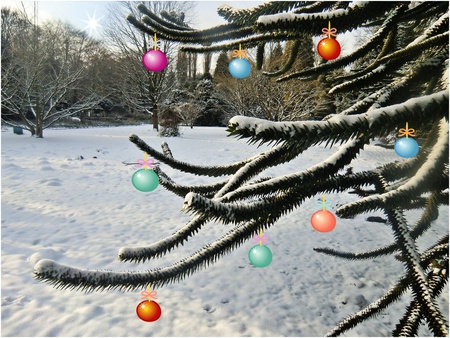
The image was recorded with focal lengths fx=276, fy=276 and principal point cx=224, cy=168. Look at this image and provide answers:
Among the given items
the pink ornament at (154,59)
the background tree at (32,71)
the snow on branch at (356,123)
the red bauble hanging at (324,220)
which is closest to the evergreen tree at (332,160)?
the snow on branch at (356,123)

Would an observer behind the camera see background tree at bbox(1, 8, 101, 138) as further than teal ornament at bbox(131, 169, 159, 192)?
Yes

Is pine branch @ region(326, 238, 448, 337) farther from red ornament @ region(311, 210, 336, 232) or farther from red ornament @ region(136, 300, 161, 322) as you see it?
red ornament @ region(136, 300, 161, 322)

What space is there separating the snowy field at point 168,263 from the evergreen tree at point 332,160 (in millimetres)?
889

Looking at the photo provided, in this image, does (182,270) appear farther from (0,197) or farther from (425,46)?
(0,197)

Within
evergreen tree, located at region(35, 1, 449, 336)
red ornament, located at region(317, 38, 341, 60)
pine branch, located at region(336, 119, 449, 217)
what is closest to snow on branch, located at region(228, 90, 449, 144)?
evergreen tree, located at region(35, 1, 449, 336)

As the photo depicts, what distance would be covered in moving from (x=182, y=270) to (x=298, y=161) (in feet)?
29.6

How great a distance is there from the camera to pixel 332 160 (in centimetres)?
90

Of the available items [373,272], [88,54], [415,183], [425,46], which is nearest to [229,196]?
[415,183]

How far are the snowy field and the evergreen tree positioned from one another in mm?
889

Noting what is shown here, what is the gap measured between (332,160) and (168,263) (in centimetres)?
301

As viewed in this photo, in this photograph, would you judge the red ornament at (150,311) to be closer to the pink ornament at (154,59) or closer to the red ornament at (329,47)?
the pink ornament at (154,59)

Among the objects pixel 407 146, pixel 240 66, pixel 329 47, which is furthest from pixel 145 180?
pixel 407 146

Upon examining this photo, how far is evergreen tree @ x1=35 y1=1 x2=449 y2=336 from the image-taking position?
0.69 m

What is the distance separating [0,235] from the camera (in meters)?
3.89
